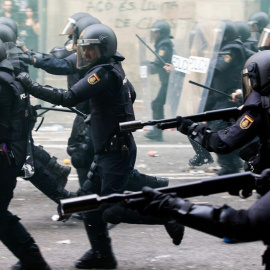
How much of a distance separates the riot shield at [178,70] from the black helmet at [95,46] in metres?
4.61

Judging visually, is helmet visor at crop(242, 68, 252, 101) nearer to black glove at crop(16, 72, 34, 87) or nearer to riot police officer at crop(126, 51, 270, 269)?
riot police officer at crop(126, 51, 270, 269)

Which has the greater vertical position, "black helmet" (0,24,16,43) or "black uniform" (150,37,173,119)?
"black helmet" (0,24,16,43)

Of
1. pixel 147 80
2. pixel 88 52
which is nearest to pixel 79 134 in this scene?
pixel 88 52

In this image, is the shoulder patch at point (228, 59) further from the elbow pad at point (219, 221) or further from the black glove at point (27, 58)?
the elbow pad at point (219, 221)

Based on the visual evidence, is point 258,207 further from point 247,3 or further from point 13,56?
point 247,3

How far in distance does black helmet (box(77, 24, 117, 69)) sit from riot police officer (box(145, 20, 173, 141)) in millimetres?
5619

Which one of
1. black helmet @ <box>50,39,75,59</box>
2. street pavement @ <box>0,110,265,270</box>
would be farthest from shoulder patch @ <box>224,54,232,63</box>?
black helmet @ <box>50,39,75,59</box>

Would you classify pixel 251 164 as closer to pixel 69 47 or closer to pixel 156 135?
pixel 69 47

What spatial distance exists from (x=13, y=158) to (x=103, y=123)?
2.47 feet

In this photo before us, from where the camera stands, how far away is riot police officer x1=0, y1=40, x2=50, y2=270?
501cm

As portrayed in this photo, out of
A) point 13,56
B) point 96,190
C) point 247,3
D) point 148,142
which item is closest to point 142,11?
point 247,3

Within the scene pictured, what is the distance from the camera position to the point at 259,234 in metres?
3.21

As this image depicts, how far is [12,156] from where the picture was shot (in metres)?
5.21

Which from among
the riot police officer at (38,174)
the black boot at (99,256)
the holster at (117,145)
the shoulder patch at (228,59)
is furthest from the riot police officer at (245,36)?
the black boot at (99,256)
